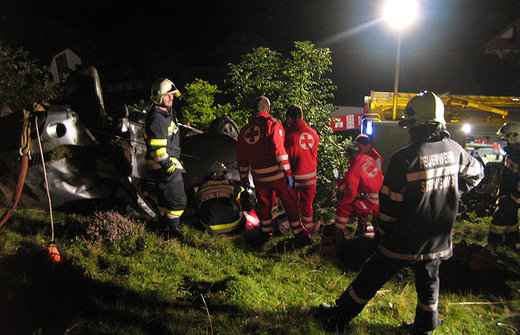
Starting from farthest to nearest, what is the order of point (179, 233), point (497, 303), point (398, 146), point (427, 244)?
1. point (398, 146)
2. point (179, 233)
3. point (497, 303)
4. point (427, 244)

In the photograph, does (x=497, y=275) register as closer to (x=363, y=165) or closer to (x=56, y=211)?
(x=363, y=165)

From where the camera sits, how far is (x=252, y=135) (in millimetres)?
4285

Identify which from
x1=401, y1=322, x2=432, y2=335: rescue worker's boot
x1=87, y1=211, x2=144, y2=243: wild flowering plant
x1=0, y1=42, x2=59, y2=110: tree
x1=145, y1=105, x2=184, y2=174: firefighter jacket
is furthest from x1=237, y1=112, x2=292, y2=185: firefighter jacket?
x1=0, y1=42, x2=59, y2=110: tree

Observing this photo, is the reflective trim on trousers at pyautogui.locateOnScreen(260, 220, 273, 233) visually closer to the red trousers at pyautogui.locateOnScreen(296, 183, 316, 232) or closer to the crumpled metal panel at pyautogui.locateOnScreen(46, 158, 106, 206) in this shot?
the red trousers at pyautogui.locateOnScreen(296, 183, 316, 232)

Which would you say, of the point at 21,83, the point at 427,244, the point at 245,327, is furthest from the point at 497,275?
the point at 21,83

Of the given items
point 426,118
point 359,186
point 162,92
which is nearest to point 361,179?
point 359,186

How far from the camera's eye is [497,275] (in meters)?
3.89

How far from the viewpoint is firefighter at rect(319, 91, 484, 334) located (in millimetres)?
2320

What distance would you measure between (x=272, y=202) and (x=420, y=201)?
2.46m

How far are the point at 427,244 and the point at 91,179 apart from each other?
15.1 ft

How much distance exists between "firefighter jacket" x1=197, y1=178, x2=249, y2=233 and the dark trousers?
2.36m

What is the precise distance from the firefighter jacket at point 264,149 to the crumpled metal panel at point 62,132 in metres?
2.37

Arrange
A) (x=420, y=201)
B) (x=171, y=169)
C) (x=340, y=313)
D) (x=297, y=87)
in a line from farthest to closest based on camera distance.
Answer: (x=297, y=87)
(x=171, y=169)
(x=340, y=313)
(x=420, y=201)

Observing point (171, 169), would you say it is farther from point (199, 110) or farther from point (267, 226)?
point (199, 110)
